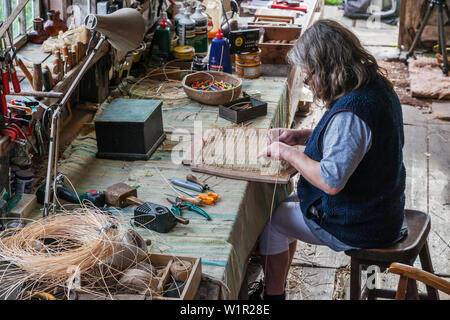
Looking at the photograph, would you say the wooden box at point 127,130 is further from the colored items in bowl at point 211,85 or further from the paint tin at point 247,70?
the paint tin at point 247,70

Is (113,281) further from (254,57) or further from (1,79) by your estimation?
(254,57)

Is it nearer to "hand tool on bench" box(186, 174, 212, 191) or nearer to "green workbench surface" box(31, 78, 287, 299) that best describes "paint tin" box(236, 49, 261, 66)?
"green workbench surface" box(31, 78, 287, 299)

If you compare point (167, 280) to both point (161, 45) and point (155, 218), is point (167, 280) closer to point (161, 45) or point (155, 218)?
point (155, 218)

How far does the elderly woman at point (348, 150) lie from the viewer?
7.85 ft

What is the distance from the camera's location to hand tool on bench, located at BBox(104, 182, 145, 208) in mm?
2613

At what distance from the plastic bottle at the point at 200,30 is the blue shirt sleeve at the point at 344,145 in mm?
2361

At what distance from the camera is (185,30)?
14.6 ft

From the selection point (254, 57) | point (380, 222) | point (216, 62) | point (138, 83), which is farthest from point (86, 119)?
point (380, 222)

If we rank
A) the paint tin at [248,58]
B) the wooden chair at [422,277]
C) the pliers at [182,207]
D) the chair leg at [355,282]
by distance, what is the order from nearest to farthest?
the wooden chair at [422,277], the pliers at [182,207], the chair leg at [355,282], the paint tin at [248,58]

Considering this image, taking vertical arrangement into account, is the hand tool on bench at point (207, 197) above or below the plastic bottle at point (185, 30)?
below

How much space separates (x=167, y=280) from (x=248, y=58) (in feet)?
7.96

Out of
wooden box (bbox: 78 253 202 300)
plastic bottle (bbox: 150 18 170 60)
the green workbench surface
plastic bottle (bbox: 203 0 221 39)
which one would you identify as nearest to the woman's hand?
the green workbench surface

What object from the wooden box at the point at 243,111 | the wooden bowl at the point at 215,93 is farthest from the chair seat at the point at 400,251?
the wooden bowl at the point at 215,93

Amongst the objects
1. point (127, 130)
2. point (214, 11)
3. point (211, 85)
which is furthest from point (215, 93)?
point (214, 11)
